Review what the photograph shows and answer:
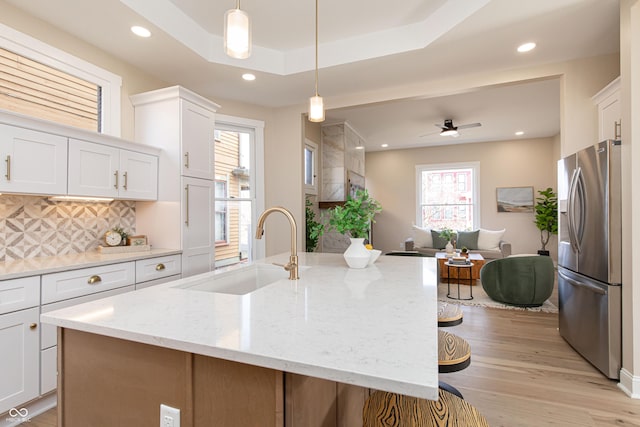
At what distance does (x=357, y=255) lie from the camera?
73.3 inches

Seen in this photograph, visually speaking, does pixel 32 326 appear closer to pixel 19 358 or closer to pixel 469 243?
pixel 19 358

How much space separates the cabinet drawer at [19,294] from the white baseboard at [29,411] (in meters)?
0.60

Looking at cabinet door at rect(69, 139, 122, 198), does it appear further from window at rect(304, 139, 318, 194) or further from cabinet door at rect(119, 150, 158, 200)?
window at rect(304, 139, 318, 194)

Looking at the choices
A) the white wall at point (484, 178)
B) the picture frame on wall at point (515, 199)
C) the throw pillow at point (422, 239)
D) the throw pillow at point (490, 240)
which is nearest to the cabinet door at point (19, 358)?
the throw pillow at point (422, 239)

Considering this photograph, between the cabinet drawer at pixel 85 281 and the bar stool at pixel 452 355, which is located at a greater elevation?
the cabinet drawer at pixel 85 281

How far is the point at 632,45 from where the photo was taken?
2.02 meters

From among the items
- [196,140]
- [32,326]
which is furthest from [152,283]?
[196,140]

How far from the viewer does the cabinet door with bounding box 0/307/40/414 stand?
1.72 m

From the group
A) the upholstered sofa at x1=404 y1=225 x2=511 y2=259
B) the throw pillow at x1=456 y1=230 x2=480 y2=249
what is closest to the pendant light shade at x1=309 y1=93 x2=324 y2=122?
the upholstered sofa at x1=404 y1=225 x2=511 y2=259

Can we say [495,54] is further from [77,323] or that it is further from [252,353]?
[77,323]

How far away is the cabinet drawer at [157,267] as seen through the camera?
2.50m

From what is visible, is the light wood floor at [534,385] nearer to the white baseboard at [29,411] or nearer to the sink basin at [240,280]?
the white baseboard at [29,411]

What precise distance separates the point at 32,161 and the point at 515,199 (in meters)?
7.85

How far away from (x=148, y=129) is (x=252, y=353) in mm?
3010
